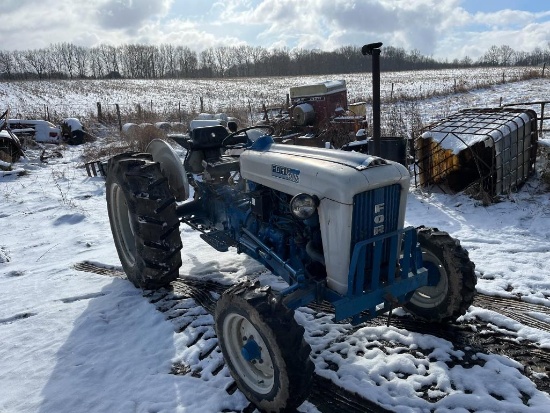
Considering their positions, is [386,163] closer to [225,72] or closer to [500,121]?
[500,121]

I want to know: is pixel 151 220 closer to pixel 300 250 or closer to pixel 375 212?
pixel 300 250

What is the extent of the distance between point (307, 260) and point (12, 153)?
10.6 meters

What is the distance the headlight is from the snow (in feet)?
3.68

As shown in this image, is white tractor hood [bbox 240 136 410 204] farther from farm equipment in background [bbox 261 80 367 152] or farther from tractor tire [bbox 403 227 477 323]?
farm equipment in background [bbox 261 80 367 152]

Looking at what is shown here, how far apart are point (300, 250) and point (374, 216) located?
663mm

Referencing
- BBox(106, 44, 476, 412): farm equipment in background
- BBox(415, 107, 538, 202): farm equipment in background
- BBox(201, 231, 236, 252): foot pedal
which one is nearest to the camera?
BBox(106, 44, 476, 412): farm equipment in background

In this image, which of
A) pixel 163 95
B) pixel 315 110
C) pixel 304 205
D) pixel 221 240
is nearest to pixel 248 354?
pixel 304 205

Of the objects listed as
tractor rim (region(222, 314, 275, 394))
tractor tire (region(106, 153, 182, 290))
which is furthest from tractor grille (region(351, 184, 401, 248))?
tractor tire (region(106, 153, 182, 290))

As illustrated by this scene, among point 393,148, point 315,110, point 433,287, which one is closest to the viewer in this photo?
point 433,287

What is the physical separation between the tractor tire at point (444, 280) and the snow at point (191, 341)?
213 mm

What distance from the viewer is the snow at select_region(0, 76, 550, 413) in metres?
2.79

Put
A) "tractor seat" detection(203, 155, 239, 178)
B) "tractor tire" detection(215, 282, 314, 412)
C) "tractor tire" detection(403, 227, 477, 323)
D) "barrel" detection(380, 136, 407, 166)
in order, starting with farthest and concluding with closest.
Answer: "barrel" detection(380, 136, 407, 166) < "tractor seat" detection(203, 155, 239, 178) < "tractor tire" detection(403, 227, 477, 323) < "tractor tire" detection(215, 282, 314, 412)

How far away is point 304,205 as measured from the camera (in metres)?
2.75

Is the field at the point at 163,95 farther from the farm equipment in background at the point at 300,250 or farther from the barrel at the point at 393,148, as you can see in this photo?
the farm equipment in background at the point at 300,250
